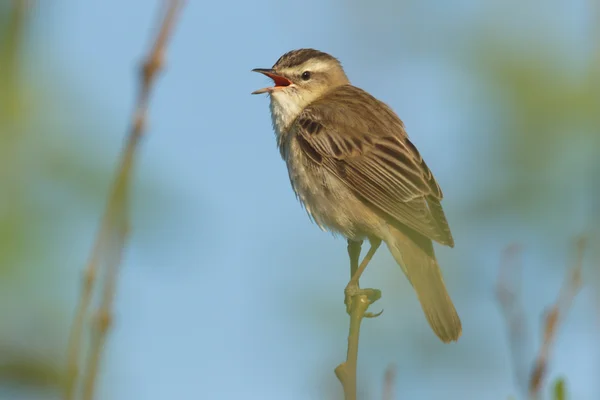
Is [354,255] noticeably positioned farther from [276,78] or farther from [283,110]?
[276,78]

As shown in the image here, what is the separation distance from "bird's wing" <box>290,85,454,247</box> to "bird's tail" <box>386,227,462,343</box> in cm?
10

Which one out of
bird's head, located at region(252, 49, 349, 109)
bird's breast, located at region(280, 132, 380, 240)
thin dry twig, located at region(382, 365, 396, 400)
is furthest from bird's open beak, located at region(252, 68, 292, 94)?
thin dry twig, located at region(382, 365, 396, 400)

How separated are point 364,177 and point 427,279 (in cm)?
93

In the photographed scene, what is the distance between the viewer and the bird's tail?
14.4 feet

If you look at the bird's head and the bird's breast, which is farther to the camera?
the bird's head

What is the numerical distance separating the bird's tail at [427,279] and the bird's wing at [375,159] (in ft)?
0.31

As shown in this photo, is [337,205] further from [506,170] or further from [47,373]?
[47,373]

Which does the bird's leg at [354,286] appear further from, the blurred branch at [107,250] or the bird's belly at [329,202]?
the blurred branch at [107,250]

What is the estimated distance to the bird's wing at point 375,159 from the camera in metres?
A: 5.01

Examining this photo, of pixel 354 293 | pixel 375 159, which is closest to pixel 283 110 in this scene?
pixel 375 159

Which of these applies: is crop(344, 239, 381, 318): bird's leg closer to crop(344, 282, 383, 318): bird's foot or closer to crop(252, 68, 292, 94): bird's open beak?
crop(344, 282, 383, 318): bird's foot

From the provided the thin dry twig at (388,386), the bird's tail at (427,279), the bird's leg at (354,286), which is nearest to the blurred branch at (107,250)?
the thin dry twig at (388,386)

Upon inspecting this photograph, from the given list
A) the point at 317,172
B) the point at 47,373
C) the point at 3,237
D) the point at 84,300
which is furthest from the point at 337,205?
the point at 84,300

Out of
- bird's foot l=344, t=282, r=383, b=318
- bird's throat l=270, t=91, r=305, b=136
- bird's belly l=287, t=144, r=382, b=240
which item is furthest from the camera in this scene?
bird's throat l=270, t=91, r=305, b=136
